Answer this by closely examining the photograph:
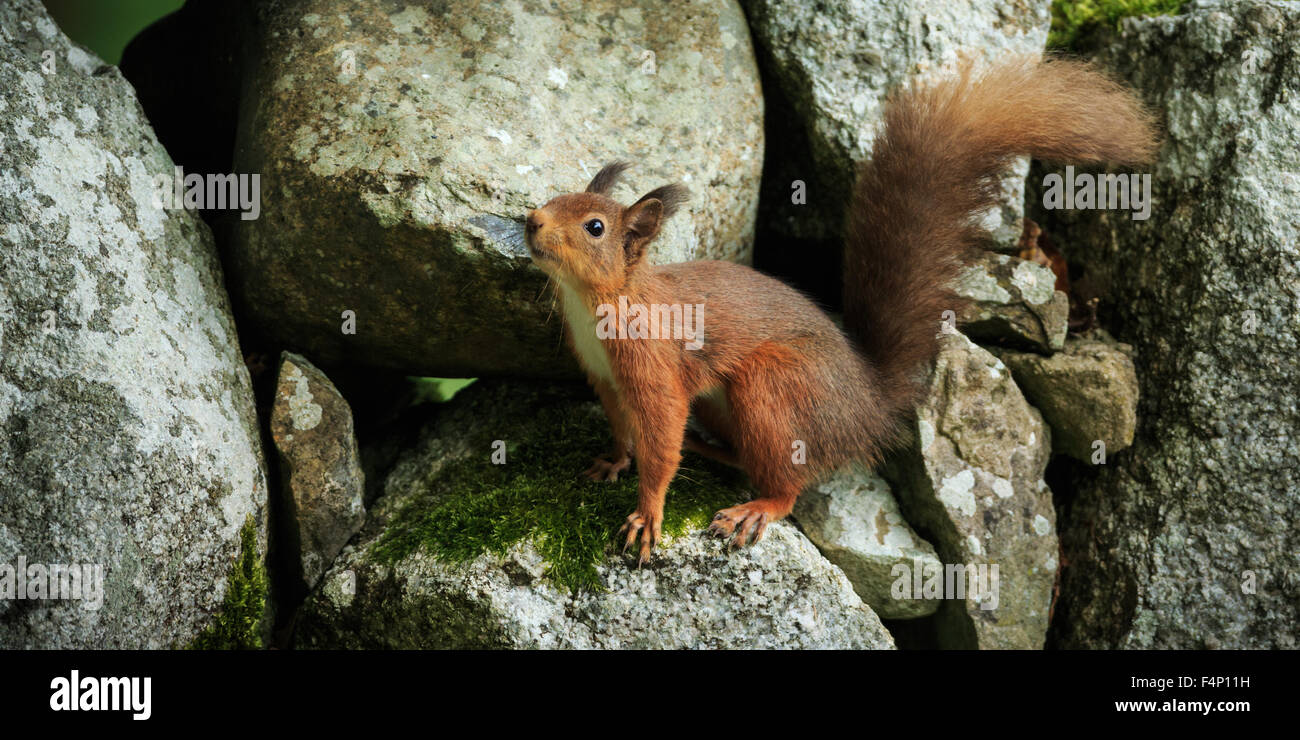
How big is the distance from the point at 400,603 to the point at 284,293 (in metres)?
1.44

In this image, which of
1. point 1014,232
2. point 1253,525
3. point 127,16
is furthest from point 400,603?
point 127,16

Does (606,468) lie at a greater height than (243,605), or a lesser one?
greater

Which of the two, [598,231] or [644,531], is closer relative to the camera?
[598,231]

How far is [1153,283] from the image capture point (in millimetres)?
4590

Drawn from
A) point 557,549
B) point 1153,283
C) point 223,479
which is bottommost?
point 557,549

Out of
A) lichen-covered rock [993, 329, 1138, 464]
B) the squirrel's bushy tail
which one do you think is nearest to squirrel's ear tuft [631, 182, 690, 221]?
the squirrel's bushy tail

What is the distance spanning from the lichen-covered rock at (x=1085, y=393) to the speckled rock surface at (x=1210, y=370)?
0.35 ft

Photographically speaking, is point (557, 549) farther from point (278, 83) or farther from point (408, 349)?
point (278, 83)

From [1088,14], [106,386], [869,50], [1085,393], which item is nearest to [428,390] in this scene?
[106,386]

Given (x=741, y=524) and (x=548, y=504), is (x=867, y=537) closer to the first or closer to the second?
(x=741, y=524)

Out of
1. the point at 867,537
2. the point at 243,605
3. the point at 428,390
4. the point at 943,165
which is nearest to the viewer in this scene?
the point at 243,605

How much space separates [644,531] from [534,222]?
1.30 m

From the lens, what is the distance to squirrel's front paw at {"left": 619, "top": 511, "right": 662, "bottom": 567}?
3947 millimetres

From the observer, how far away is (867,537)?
4.45 meters
